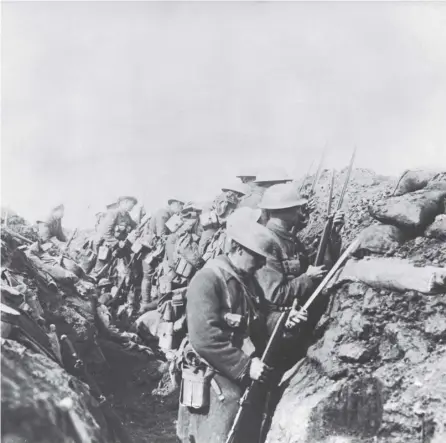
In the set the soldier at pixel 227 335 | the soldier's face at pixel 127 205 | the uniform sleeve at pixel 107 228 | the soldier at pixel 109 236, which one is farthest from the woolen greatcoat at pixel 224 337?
the soldier at pixel 109 236

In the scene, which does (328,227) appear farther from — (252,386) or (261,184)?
(252,386)

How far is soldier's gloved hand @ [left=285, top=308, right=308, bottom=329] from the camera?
2996 millimetres

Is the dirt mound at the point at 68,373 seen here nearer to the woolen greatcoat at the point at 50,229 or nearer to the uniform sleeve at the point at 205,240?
the woolen greatcoat at the point at 50,229

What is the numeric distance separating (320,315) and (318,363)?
0.30 meters

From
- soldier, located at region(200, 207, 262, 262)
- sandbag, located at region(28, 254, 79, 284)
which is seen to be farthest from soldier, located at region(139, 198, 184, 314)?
sandbag, located at region(28, 254, 79, 284)

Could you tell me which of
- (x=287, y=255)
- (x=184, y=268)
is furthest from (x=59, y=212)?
(x=287, y=255)

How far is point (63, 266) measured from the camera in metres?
4.47

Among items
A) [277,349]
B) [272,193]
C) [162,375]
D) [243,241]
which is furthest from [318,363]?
[162,375]

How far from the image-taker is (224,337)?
286cm

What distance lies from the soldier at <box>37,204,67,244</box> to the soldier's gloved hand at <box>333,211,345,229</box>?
5.91ft

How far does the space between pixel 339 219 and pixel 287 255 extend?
44 cm

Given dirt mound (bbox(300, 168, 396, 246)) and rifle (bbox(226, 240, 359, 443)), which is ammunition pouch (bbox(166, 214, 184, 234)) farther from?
rifle (bbox(226, 240, 359, 443))

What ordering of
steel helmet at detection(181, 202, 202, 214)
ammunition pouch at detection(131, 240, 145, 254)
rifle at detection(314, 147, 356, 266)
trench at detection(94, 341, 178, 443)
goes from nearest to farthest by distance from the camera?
rifle at detection(314, 147, 356, 266) → trench at detection(94, 341, 178, 443) → steel helmet at detection(181, 202, 202, 214) → ammunition pouch at detection(131, 240, 145, 254)

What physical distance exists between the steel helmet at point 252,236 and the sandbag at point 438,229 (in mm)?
865
